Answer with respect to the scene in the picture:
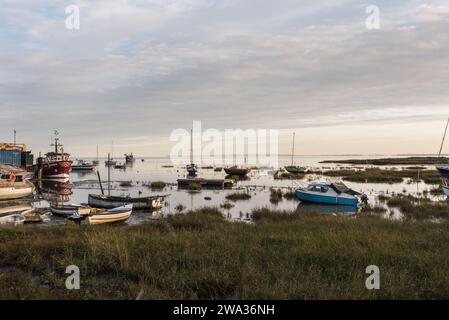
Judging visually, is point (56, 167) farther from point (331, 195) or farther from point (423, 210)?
point (423, 210)

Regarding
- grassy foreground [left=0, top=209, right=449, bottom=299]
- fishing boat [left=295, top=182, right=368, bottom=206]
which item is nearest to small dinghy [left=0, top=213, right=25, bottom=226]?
grassy foreground [left=0, top=209, right=449, bottom=299]

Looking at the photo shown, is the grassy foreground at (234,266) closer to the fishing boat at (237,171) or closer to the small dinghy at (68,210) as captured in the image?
the small dinghy at (68,210)

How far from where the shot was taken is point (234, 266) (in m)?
8.20

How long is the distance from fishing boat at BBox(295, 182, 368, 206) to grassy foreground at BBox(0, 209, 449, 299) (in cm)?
2077

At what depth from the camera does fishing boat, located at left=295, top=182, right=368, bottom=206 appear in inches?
1303

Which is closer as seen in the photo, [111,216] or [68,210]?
[111,216]

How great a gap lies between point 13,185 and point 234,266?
3883cm

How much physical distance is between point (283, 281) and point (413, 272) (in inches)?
119

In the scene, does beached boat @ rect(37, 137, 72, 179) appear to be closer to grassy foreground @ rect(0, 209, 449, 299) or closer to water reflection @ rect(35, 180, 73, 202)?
water reflection @ rect(35, 180, 73, 202)

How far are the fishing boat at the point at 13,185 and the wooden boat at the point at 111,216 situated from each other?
74.6 feet

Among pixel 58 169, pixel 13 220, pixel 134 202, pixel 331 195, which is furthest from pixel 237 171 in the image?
pixel 13 220

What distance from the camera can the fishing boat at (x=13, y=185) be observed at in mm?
39250
